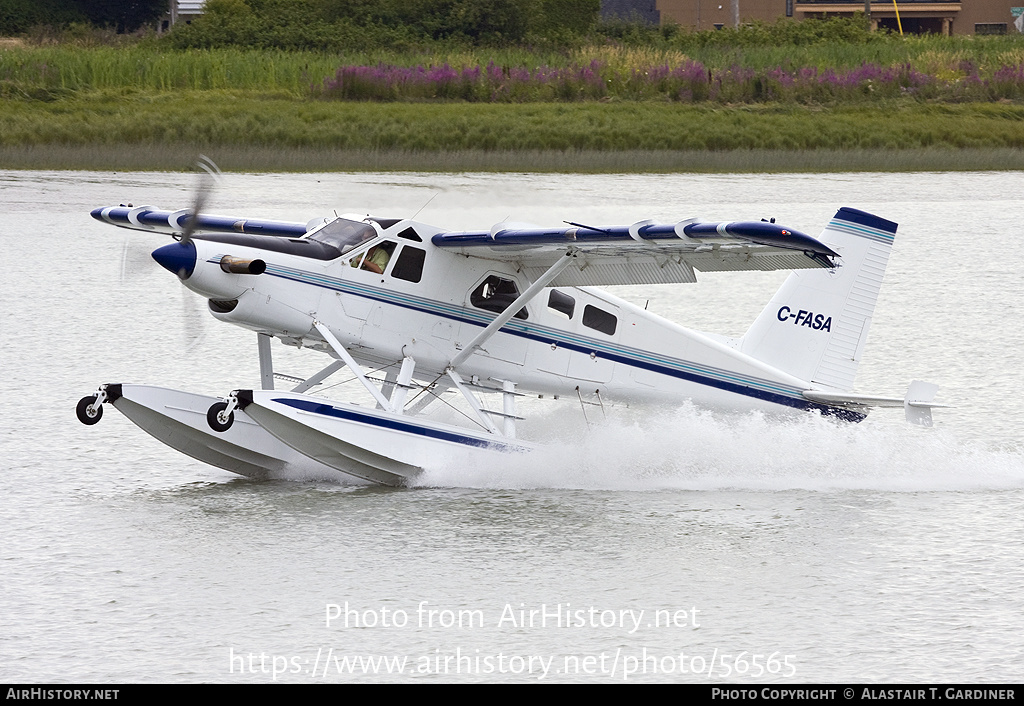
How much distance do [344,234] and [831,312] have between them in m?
4.89

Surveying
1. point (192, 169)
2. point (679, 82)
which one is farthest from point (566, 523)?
point (679, 82)

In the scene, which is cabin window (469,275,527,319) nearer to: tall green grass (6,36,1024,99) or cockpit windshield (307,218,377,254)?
cockpit windshield (307,218,377,254)

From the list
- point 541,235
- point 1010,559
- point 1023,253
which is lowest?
point 1023,253

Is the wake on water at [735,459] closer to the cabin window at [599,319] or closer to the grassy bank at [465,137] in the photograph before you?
the cabin window at [599,319]

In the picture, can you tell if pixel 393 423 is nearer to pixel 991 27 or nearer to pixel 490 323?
pixel 490 323

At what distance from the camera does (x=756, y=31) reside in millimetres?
49750

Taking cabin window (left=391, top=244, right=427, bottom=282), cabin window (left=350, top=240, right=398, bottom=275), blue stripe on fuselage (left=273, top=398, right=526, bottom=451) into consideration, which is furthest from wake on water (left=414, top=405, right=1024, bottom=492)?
cabin window (left=350, top=240, right=398, bottom=275)

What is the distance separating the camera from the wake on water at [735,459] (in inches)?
480

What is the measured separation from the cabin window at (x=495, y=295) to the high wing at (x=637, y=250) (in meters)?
0.20

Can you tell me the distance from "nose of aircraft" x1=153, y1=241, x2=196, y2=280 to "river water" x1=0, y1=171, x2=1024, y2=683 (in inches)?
48.2

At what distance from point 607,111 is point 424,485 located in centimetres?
2709

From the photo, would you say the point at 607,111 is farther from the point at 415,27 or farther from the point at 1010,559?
the point at 1010,559

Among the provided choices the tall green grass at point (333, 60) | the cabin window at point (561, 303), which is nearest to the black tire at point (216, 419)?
the cabin window at point (561, 303)
